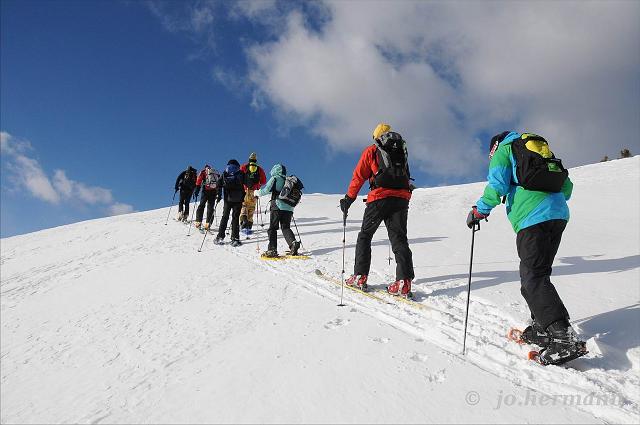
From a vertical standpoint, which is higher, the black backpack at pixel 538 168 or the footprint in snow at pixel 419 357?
the black backpack at pixel 538 168

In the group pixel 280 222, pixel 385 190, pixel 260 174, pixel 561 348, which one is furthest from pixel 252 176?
pixel 561 348

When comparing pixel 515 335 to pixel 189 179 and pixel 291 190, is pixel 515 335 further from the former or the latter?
pixel 189 179

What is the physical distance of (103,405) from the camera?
9.17 feet

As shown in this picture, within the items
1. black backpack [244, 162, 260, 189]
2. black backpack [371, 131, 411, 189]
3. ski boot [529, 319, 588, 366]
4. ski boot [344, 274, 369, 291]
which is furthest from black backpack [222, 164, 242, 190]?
ski boot [529, 319, 588, 366]

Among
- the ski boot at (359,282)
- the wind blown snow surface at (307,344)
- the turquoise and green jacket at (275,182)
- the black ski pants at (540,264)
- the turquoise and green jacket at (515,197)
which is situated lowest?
the wind blown snow surface at (307,344)

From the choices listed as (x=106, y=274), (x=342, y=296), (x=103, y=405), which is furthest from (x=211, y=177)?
(x=103, y=405)

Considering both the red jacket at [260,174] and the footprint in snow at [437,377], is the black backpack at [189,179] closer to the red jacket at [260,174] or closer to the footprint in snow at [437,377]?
the red jacket at [260,174]

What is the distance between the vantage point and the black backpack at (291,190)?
8.41 m

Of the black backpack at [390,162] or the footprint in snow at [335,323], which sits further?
the black backpack at [390,162]

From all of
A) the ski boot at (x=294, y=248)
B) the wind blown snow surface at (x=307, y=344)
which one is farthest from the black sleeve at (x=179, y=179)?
the ski boot at (x=294, y=248)

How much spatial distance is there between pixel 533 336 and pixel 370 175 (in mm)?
2844

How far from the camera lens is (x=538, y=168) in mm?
3359

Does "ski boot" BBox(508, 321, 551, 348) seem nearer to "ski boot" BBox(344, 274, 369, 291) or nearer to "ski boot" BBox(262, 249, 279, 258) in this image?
"ski boot" BBox(344, 274, 369, 291)

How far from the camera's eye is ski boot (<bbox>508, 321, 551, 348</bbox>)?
3.22 m
